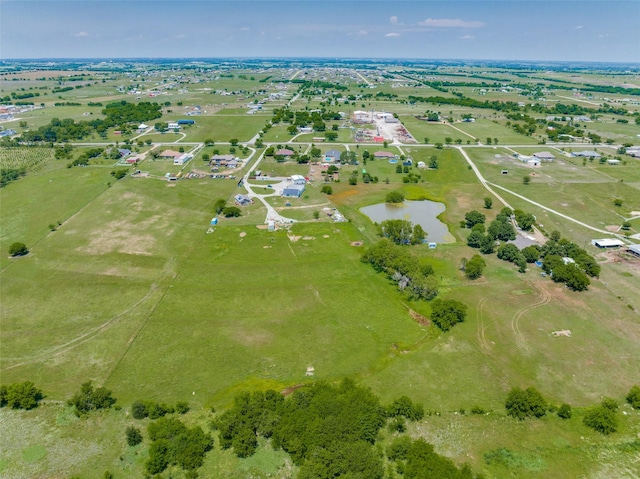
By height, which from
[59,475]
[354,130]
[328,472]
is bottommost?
[59,475]

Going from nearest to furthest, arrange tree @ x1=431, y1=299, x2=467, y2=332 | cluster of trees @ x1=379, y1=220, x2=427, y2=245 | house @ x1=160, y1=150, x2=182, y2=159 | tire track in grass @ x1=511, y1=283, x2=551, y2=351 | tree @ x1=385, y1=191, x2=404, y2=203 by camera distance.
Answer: tire track in grass @ x1=511, y1=283, x2=551, y2=351 < tree @ x1=431, y1=299, x2=467, y2=332 < cluster of trees @ x1=379, y1=220, x2=427, y2=245 < tree @ x1=385, y1=191, x2=404, y2=203 < house @ x1=160, y1=150, x2=182, y2=159

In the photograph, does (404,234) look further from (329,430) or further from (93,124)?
(93,124)

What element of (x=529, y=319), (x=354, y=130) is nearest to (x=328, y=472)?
(x=529, y=319)

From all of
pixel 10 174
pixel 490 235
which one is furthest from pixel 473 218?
pixel 10 174

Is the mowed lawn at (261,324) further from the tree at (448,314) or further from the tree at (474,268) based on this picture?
the tree at (474,268)

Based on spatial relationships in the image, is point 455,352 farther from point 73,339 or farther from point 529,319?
point 73,339

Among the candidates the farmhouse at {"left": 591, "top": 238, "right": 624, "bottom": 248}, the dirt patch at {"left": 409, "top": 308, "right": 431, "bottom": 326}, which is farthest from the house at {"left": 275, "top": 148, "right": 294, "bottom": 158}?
the farmhouse at {"left": 591, "top": 238, "right": 624, "bottom": 248}

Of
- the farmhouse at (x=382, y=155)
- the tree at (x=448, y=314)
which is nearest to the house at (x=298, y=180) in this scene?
the farmhouse at (x=382, y=155)

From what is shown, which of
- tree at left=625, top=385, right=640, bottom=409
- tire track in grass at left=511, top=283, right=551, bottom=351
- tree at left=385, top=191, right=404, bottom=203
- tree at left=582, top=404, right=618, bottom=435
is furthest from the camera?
tree at left=385, top=191, right=404, bottom=203

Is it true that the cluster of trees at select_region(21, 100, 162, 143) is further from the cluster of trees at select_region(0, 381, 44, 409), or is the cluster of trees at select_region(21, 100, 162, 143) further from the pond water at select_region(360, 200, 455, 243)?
the cluster of trees at select_region(0, 381, 44, 409)
